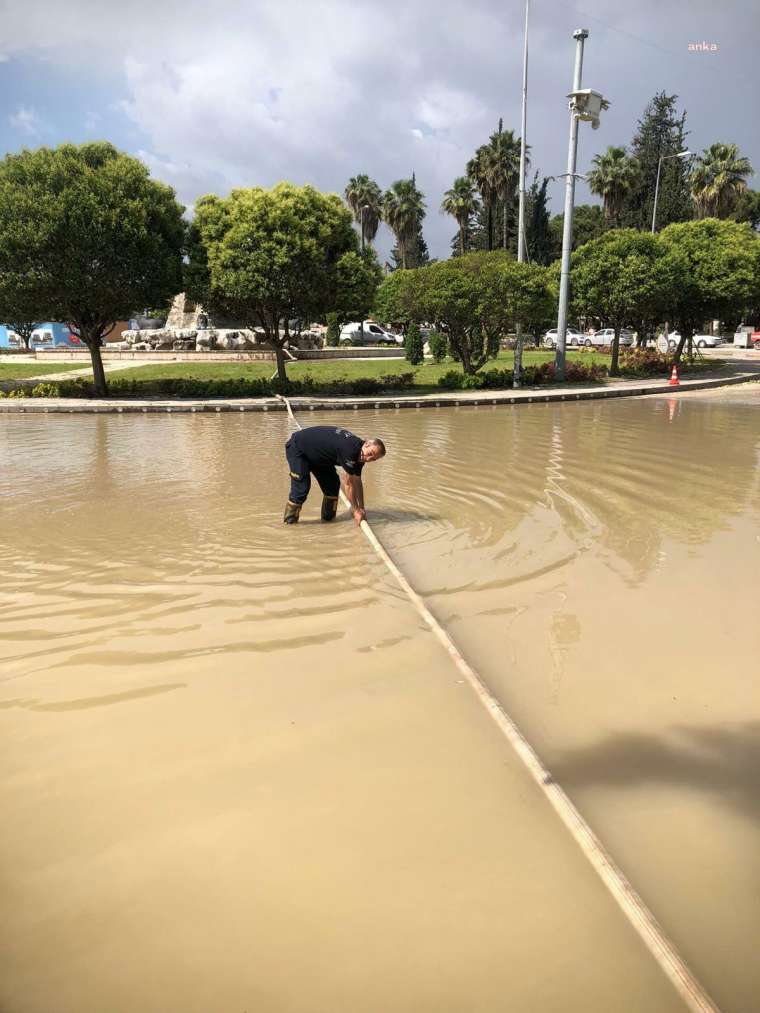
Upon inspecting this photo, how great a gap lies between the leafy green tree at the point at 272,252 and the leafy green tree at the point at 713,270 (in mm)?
14277

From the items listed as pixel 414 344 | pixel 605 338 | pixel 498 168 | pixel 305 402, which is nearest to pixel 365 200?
pixel 498 168

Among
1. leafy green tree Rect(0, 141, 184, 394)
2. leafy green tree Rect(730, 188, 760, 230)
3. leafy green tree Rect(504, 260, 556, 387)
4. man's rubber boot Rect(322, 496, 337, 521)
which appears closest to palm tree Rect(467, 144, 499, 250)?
leafy green tree Rect(730, 188, 760, 230)

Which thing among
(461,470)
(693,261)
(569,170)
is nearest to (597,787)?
(461,470)

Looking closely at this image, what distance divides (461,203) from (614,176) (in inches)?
512

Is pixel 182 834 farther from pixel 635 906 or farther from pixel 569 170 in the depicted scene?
pixel 569 170

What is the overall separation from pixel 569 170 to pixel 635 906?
2508 centimetres

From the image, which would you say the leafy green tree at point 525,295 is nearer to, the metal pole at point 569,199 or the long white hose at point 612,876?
the metal pole at point 569,199

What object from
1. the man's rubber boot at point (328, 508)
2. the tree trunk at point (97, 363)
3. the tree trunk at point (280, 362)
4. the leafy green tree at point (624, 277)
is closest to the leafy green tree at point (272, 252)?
the tree trunk at point (280, 362)

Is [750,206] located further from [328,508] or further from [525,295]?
[328,508]

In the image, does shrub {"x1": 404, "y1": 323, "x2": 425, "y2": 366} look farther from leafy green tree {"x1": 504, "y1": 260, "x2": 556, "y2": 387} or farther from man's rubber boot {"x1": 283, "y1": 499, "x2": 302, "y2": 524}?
man's rubber boot {"x1": 283, "y1": 499, "x2": 302, "y2": 524}

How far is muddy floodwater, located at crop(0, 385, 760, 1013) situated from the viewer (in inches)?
89.4

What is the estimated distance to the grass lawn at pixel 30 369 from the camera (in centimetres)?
2659

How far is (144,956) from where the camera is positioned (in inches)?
90.4

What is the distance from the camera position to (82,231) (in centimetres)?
1888
